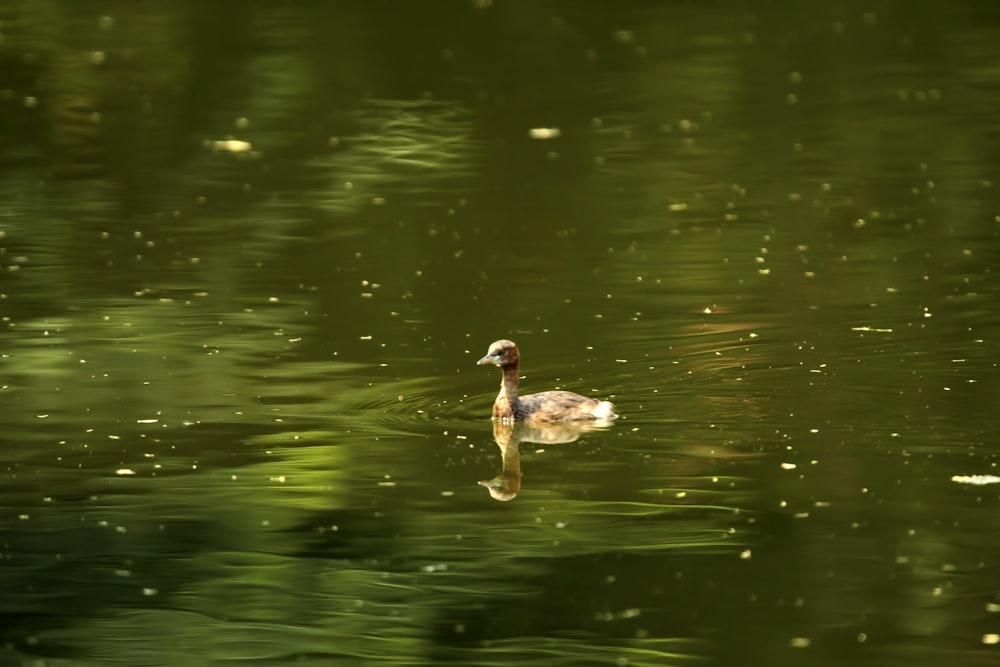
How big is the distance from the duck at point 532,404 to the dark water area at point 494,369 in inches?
4.1

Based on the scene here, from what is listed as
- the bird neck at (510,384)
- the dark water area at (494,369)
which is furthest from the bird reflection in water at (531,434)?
the bird neck at (510,384)

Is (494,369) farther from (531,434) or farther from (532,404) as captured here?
(531,434)

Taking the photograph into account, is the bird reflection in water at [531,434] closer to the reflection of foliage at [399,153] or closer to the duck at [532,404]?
the duck at [532,404]

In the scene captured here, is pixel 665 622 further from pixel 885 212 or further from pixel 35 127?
pixel 35 127

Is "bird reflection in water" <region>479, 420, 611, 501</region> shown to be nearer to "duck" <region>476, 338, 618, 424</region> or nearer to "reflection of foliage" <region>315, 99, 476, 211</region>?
"duck" <region>476, 338, 618, 424</region>

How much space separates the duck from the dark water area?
0.34ft

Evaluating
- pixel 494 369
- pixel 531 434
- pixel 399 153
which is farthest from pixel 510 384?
pixel 399 153

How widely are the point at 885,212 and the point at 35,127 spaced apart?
877 cm

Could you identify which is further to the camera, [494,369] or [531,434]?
[494,369]

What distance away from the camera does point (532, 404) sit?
32.1 ft

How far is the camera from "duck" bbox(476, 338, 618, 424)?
9.66 m

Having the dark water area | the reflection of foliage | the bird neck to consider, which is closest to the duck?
the bird neck

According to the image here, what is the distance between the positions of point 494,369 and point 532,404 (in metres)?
1.18

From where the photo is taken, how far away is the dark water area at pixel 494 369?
7.47 meters
